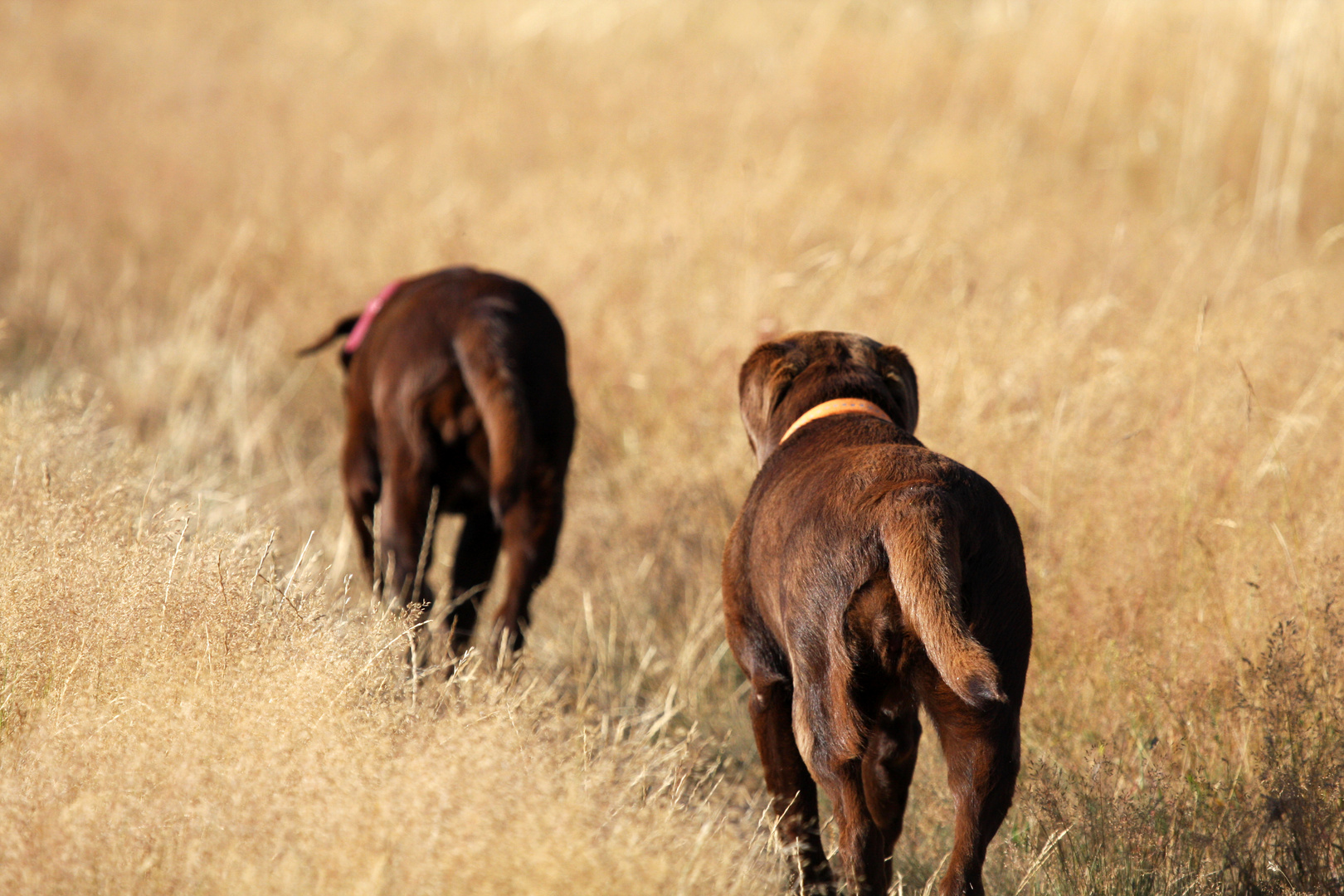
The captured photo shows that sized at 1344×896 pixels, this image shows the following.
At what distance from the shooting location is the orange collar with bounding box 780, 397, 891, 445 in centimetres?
286

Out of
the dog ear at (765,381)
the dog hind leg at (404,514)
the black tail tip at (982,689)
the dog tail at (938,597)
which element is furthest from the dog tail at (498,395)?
the black tail tip at (982,689)

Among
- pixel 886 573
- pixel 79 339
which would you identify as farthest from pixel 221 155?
pixel 886 573

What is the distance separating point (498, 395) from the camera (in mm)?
3773

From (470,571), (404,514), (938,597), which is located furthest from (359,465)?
(938,597)

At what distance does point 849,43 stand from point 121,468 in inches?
289

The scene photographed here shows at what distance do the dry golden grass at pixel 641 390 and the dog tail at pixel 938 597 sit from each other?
0.55 meters

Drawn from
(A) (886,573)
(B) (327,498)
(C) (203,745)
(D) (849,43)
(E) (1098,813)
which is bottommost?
(B) (327,498)

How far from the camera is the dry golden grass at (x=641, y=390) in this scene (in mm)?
2211

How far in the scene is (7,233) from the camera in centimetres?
874

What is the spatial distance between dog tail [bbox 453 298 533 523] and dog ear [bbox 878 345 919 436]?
119cm

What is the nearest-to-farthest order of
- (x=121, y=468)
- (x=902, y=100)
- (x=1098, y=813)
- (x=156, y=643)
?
(x=156, y=643) → (x=1098, y=813) → (x=121, y=468) → (x=902, y=100)

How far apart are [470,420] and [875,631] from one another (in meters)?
1.98

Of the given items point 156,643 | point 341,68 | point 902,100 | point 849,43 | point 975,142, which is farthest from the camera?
point 341,68

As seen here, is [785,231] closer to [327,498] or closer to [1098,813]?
[327,498]
